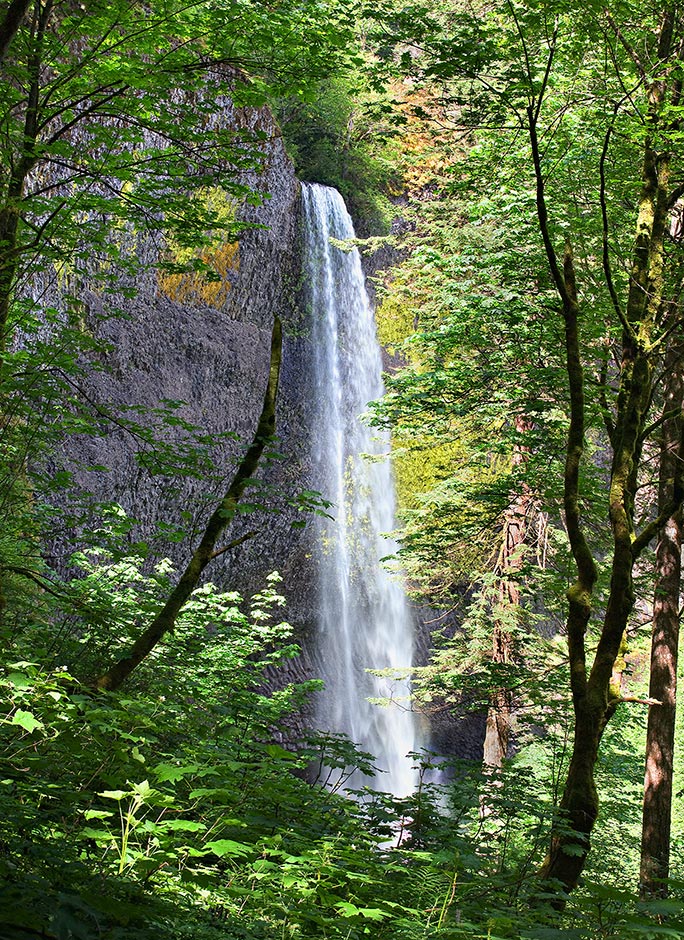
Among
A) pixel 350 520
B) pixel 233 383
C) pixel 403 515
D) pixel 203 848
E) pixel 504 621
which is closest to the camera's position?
pixel 203 848

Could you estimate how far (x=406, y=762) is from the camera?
1723cm

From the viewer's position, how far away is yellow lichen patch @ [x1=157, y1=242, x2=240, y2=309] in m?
13.6

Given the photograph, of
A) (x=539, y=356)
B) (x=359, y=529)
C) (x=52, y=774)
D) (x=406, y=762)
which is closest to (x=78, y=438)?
(x=539, y=356)

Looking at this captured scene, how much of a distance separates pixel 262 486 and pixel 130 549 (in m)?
1.43

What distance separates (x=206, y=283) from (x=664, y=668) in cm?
952

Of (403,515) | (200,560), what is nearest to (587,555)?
(200,560)

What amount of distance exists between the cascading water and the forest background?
17.9 ft

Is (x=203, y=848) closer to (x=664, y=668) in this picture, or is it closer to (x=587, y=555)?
(x=587, y=555)

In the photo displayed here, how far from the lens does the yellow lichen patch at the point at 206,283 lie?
13.6 m

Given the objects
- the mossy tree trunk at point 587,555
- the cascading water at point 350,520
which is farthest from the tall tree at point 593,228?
the cascading water at point 350,520

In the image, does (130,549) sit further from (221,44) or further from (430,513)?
(430,513)

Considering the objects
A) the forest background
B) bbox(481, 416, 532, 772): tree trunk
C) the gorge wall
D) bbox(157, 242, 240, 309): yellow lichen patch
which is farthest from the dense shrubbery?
bbox(157, 242, 240, 309): yellow lichen patch

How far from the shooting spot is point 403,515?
1023 cm

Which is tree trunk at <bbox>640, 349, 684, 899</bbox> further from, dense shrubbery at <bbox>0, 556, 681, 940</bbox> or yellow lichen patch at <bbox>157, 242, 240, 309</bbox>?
yellow lichen patch at <bbox>157, 242, 240, 309</bbox>
